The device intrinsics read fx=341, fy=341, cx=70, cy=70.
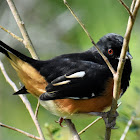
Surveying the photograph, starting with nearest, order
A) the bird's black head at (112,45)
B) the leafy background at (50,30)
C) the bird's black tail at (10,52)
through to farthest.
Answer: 1. the bird's black tail at (10,52)
2. the bird's black head at (112,45)
3. the leafy background at (50,30)

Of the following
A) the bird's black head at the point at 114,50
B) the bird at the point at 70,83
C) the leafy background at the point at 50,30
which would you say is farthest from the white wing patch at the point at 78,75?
the leafy background at the point at 50,30

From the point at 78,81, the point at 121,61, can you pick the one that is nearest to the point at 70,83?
the point at 78,81

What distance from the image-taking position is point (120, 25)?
6434mm

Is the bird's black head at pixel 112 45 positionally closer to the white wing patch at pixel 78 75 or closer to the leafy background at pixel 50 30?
the white wing patch at pixel 78 75

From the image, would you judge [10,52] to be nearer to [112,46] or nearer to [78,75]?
[78,75]

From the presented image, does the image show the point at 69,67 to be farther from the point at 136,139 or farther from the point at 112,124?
the point at 136,139

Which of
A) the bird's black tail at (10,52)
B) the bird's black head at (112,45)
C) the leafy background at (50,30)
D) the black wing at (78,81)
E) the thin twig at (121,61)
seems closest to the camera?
the thin twig at (121,61)

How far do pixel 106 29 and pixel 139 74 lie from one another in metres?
1.18

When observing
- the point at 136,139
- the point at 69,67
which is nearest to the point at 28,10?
the point at 69,67

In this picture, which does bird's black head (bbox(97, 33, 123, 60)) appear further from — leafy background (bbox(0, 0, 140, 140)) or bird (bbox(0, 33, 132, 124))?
leafy background (bbox(0, 0, 140, 140))

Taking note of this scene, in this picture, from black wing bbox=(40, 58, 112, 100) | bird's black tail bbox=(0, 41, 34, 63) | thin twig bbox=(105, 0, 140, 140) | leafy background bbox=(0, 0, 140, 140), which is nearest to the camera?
thin twig bbox=(105, 0, 140, 140)

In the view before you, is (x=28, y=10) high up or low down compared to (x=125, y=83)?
up

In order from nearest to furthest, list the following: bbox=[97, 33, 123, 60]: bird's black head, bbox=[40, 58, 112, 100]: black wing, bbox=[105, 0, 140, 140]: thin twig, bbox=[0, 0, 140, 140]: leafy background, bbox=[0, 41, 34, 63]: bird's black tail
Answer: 1. bbox=[105, 0, 140, 140]: thin twig
2. bbox=[0, 41, 34, 63]: bird's black tail
3. bbox=[40, 58, 112, 100]: black wing
4. bbox=[97, 33, 123, 60]: bird's black head
5. bbox=[0, 0, 140, 140]: leafy background

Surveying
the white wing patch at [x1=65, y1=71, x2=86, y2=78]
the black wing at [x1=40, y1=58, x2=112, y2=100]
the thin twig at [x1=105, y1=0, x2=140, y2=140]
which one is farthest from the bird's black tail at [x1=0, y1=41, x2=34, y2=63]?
the thin twig at [x1=105, y1=0, x2=140, y2=140]
